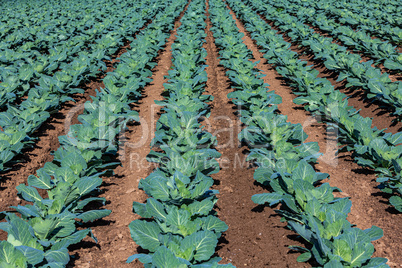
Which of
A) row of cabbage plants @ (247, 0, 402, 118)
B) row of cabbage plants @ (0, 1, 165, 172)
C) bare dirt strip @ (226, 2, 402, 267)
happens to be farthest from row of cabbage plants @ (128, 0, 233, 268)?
row of cabbage plants @ (247, 0, 402, 118)

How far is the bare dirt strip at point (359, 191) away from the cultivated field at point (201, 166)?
0.02m

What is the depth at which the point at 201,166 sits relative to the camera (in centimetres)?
450

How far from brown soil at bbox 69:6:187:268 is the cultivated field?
0.07 ft

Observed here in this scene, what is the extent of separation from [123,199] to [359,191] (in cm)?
334

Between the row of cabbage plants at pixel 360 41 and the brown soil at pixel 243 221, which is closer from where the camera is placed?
the brown soil at pixel 243 221

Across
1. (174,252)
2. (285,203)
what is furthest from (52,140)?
(285,203)

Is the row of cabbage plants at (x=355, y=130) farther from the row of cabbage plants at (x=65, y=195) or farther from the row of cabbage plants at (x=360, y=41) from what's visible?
the row of cabbage plants at (x=65, y=195)

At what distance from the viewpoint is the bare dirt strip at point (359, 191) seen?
3746 millimetres

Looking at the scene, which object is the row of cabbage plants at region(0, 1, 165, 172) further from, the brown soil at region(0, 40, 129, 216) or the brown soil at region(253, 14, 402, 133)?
the brown soil at region(253, 14, 402, 133)

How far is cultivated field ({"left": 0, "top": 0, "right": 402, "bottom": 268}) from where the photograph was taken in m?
3.37

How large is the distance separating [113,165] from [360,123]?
4.03 metres

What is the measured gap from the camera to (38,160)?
5426 mm

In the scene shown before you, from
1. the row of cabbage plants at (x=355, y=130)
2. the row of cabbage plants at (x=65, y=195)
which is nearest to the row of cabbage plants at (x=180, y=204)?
the row of cabbage plants at (x=65, y=195)

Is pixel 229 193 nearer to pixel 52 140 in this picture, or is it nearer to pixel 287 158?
pixel 287 158
